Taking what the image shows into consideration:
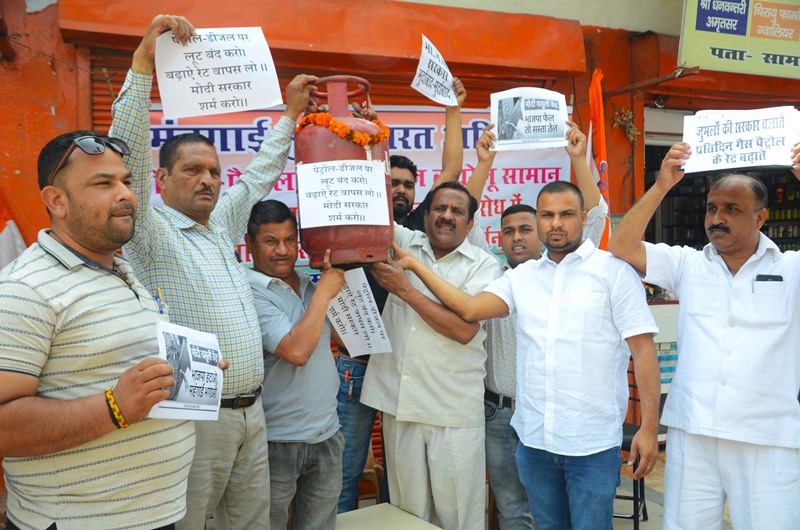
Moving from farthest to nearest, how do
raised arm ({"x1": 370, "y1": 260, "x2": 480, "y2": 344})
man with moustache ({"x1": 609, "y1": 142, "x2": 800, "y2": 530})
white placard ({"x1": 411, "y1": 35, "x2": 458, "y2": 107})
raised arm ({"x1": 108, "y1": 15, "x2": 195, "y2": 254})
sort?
white placard ({"x1": 411, "y1": 35, "x2": 458, "y2": 107}), raised arm ({"x1": 370, "y1": 260, "x2": 480, "y2": 344}), man with moustache ({"x1": 609, "y1": 142, "x2": 800, "y2": 530}), raised arm ({"x1": 108, "y1": 15, "x2": 195, "y2": 254})

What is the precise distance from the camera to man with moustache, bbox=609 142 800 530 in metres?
2.48

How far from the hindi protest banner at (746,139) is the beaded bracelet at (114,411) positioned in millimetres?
2133

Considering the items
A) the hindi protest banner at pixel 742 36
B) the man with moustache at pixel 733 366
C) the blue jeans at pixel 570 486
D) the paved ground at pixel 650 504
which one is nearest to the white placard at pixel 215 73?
the man with moustache at pixel 733 366

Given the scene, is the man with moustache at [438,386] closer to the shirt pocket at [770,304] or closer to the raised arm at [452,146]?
the raised arm at [452,146]

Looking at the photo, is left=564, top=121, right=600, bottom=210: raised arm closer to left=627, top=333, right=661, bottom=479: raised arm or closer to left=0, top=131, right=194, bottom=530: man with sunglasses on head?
left=627, top=333, right=661, bottom=479: raised arm

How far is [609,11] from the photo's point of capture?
5465mm

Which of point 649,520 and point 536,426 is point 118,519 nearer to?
point 536,426

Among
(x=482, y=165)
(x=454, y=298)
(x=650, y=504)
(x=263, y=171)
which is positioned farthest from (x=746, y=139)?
(x=650, y=504)

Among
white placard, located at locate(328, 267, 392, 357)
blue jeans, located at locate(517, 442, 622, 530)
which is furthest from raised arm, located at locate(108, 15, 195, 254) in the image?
blue jeans, located at locate(517, 442, 622, 530)

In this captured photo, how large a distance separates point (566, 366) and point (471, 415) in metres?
0.55

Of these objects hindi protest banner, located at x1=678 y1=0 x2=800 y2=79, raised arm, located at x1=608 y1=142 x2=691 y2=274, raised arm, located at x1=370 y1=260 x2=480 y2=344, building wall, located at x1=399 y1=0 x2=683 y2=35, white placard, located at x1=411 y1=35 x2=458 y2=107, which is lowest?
raised arm, located at x1=370 y1=260 x2=480 y2=344

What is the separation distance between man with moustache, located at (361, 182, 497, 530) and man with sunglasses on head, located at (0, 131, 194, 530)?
1.25m

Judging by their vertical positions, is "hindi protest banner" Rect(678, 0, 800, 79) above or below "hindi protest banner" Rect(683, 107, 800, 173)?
above

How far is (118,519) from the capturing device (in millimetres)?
1759
